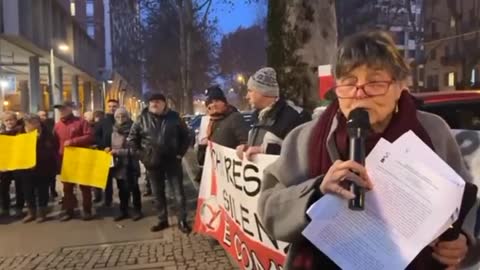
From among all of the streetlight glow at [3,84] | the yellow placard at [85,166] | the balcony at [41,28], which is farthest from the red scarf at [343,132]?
the streetlight glow at [3,84]

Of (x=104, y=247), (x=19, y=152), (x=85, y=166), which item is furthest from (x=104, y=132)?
(x=104, y=247)

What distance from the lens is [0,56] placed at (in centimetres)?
2256

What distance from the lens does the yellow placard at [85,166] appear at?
30.7 feet

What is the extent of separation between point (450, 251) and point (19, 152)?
8.68m

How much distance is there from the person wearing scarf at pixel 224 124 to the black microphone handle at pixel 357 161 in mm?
4566

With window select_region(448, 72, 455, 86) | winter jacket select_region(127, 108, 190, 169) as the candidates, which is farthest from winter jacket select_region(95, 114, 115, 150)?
window select_region(448, 72, 455, 86)

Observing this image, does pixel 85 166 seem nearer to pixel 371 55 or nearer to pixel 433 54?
pixel 371 55

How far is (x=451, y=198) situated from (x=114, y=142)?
8279 mm

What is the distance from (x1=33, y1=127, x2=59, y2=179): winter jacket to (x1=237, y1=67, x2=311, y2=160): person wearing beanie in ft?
18.3

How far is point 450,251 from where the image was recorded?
183cm

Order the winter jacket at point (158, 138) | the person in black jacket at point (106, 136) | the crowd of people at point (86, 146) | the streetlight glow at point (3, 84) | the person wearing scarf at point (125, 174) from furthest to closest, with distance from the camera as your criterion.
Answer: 1. the streetlight glow at point (3, 84)
2. the person in black jacket at point (106, 136)
3. the person wearing scarf at point (125, 174)
4. the crowd of people at point (86, 146)
5. the winter jacket at point (158, 138)

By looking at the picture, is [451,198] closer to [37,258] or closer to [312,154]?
[312,154]

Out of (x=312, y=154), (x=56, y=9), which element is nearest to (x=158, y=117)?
(x=312, y=154)

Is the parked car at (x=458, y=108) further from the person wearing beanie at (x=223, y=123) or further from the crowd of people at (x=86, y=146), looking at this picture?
the crowd of people at (x=86, y=146)
